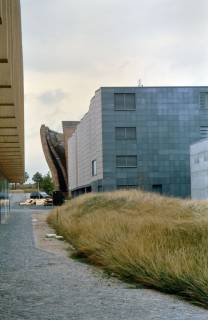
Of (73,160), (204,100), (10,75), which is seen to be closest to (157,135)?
(204,100)

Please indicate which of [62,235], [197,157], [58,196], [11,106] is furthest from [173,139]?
[11,106]

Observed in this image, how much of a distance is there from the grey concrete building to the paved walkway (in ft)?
205

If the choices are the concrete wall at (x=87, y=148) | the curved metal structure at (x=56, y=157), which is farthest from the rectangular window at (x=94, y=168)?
the curved metal structure at (x=56, y=157)

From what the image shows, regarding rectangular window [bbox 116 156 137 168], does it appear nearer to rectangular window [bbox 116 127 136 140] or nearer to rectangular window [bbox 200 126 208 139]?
rectangular window [bbox 116 127 136 140]

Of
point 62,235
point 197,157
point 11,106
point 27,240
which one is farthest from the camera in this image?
point 197,157

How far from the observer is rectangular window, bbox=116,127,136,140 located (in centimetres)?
7488

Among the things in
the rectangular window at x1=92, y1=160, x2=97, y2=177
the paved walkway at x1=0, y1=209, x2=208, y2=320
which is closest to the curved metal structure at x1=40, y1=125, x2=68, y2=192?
the rectangular window at x1=92, y1=160, x2=97, y2=177

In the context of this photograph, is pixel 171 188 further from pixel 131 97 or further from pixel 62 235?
pixel 62 235

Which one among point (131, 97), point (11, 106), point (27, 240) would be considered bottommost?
point (27, 240)

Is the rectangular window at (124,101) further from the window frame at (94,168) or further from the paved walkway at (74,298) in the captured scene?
the paved walkway at (74,298)

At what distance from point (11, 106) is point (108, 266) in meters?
4.04

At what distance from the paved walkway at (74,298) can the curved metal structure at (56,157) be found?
386 feet

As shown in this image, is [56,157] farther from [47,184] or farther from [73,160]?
[73,160]

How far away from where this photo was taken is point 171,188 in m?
74.5
